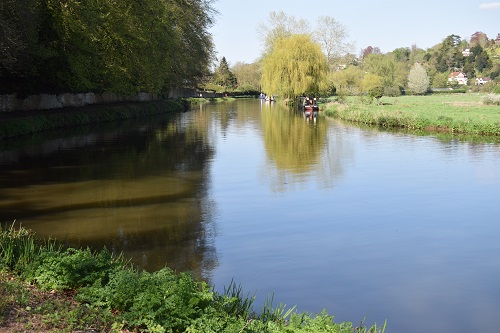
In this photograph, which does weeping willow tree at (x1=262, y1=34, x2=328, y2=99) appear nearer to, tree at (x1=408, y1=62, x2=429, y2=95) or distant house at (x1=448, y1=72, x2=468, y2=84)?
tree at (x1=408, y1=62, x2=429, y2=95)

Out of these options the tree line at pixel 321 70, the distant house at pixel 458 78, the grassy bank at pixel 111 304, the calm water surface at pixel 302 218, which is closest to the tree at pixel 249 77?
the tree line at pixel 321 70

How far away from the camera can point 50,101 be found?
37.6 m

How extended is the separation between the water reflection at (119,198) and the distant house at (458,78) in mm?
140652

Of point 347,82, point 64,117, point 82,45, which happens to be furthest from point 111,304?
point 347,82

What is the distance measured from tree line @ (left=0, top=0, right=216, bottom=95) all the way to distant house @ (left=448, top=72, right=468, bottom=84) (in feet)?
403

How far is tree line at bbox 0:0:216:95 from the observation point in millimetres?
27828

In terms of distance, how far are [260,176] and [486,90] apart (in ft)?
321

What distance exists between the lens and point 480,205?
14695 millimetres

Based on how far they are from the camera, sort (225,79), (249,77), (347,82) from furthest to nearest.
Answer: (225,79)
(249,77)
(347,82)

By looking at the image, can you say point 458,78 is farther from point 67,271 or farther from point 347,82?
point 67,271

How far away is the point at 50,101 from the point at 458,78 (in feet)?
461

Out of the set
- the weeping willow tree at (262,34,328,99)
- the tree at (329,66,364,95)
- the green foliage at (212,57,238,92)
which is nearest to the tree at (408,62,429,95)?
the tree at (329,66,364,95)

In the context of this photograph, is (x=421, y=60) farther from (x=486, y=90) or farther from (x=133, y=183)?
(x=133, y=183)

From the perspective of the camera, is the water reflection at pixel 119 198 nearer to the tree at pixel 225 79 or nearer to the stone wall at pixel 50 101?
the stone wall at pixel 50 101
